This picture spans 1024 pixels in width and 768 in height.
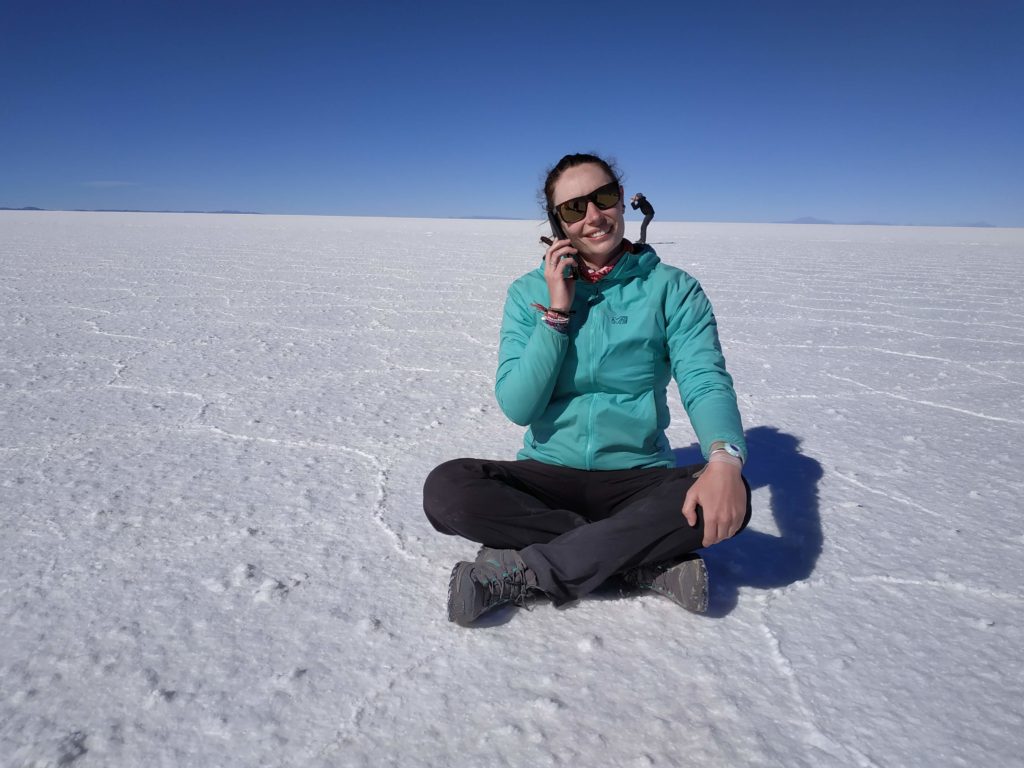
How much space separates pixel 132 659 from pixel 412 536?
599mm

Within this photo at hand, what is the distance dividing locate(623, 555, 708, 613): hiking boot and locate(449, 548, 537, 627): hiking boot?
0.21m

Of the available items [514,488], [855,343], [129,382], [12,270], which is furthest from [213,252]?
[514,488]

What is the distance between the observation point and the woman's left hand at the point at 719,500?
44.3 inches

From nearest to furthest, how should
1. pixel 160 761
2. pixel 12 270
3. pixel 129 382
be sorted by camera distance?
pixel 160 761 < pixel 129 382 < pixel 12 270

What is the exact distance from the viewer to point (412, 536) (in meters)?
1.50

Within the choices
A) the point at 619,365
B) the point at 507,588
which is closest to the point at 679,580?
the point at 507,588

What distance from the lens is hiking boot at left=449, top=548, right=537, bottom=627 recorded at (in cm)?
116

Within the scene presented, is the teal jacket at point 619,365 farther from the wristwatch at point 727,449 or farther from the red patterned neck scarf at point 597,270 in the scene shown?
the wristwatch at point 727,449

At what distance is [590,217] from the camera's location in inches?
52.9

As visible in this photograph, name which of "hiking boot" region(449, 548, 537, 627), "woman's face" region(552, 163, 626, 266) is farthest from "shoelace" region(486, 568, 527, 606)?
"woman's face" region(552, 163, 626, 266)

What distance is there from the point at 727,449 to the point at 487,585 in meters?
0.50

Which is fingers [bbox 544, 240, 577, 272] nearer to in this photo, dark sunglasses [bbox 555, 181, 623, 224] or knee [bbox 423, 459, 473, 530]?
dark sunglasses [bbox 555, 181, 623, 224]

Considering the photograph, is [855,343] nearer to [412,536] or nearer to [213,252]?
[412,536]

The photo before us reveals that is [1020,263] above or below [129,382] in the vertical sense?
above
